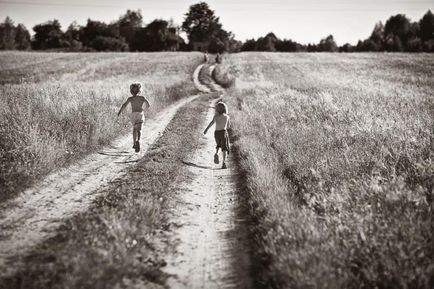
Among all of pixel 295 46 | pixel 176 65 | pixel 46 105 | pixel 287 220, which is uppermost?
pixel 295 46

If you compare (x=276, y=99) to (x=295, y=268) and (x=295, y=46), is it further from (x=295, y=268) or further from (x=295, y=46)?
(x=295, y=46)

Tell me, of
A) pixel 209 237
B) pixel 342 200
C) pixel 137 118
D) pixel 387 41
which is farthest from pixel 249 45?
pixel 209 237

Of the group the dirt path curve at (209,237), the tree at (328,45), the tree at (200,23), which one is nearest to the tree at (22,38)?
the tree at (200,23)

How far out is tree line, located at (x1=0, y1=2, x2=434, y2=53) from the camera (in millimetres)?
88731

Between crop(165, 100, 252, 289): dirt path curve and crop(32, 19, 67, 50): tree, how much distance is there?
111 metres

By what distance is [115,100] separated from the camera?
14.9 meters

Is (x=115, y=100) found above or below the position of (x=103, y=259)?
above

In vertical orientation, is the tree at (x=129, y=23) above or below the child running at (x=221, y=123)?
above

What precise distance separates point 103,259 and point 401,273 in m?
3.46

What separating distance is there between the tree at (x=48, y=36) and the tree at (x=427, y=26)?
110m

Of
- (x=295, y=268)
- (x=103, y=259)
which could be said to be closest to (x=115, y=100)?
(x=103, y=259)

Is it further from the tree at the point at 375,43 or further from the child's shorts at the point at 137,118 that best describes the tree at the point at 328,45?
the child's shorts at the point at 137,118

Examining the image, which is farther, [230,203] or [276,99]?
[276,99]

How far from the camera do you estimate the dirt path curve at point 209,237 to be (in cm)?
404
